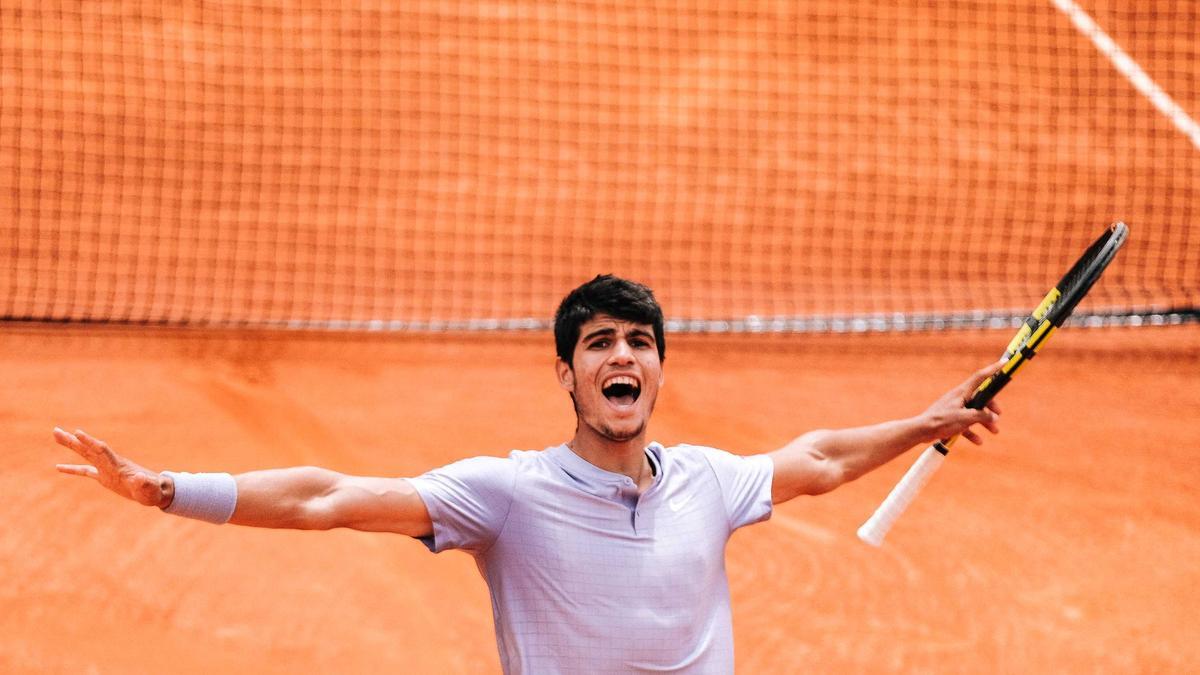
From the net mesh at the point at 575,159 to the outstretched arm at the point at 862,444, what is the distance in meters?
5.10

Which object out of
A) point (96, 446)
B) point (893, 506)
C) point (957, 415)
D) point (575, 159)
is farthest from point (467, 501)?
point (575, 159)

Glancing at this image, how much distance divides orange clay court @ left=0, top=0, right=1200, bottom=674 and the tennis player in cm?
204

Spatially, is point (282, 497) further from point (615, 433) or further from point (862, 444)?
point (862, 444)

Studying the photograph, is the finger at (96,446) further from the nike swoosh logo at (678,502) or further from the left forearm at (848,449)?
the left forearm at (848,449)

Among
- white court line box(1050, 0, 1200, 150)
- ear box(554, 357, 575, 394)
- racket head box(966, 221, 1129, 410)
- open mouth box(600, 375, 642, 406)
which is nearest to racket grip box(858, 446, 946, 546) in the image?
racket head box(966, 221, 1129, 410)

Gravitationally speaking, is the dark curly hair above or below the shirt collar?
Result: above

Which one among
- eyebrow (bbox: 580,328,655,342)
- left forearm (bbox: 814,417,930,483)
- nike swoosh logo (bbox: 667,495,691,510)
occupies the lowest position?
nike swoosh logo (bbox: 667,495,691,510)

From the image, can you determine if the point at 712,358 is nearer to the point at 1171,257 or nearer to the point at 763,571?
the point at 763,571

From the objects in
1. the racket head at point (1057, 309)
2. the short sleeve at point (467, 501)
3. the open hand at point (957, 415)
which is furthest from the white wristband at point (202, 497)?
the racket head at point (1057, 309)

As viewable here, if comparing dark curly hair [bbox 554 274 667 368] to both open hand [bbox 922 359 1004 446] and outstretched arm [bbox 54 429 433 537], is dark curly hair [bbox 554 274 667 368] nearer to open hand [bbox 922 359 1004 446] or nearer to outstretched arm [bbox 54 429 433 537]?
outstretched arm [bbox 54 429 433 537]

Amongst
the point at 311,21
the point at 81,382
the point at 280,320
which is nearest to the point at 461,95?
the point at 311,21

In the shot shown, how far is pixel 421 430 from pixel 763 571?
2182mm

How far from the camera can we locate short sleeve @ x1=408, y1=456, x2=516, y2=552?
405 centimetres

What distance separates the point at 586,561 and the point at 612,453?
36 cm
